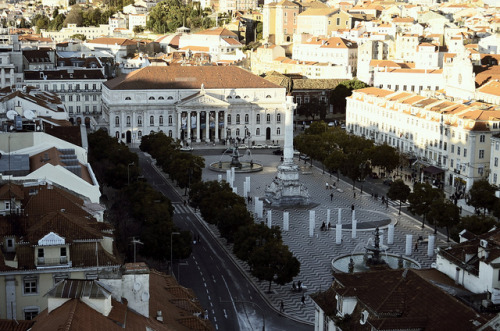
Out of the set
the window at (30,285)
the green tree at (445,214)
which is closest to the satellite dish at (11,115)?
the green tree at (445,214)

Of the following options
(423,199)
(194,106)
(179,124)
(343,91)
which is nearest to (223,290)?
(423,199)

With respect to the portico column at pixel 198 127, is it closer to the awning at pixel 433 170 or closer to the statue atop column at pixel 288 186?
the awning at pixel 433 170

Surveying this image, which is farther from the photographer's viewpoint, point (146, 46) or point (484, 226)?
point (146, 46)

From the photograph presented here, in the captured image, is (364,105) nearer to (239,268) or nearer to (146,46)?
(239,268)

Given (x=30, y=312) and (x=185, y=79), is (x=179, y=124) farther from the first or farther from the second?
(x=30, y=312)

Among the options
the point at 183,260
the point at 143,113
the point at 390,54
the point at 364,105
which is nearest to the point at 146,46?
the point at 390,54

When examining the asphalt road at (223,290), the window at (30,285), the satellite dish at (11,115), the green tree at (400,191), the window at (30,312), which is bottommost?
the asphalt road at (223,290)
